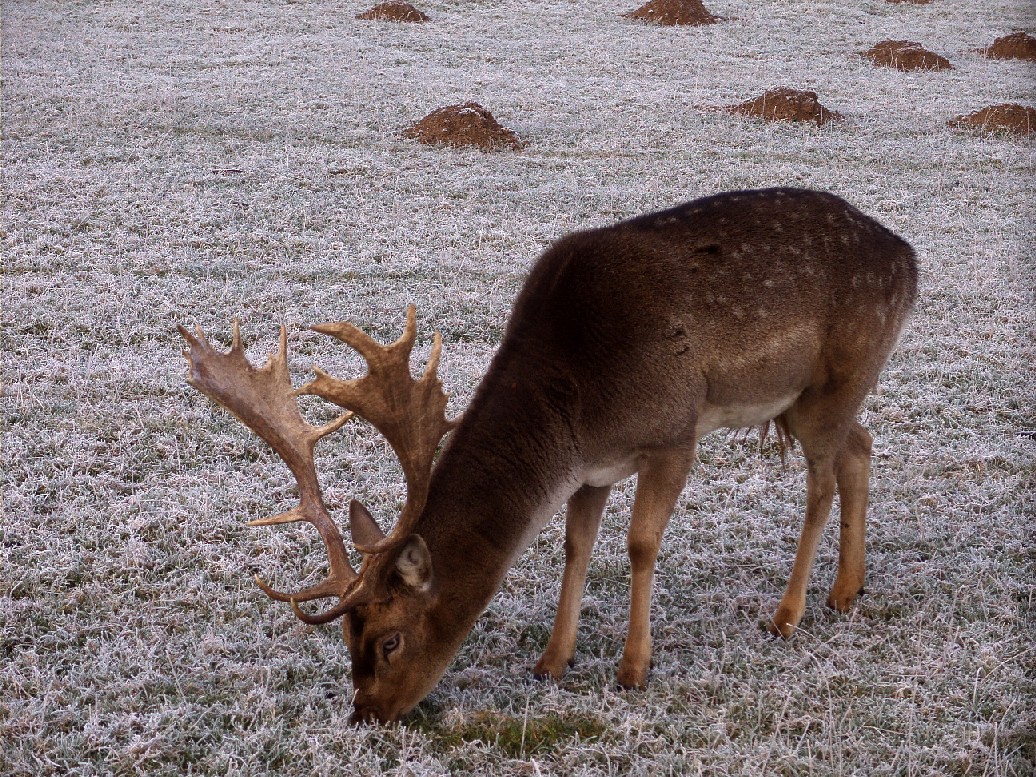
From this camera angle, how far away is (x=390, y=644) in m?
4.01

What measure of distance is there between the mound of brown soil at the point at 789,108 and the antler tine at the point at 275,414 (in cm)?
1505

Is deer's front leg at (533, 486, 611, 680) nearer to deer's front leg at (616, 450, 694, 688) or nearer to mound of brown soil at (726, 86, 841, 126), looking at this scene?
deer's front leg at (616, 450, 694, 688)

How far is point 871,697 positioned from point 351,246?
8.06 metres

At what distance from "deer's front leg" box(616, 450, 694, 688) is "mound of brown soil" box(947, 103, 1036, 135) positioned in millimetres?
15209

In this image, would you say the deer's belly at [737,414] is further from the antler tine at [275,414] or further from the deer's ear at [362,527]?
the antler tine at [275,414]

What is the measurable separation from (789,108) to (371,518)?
15735 millimetres

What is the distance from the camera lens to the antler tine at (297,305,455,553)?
377 centimetres

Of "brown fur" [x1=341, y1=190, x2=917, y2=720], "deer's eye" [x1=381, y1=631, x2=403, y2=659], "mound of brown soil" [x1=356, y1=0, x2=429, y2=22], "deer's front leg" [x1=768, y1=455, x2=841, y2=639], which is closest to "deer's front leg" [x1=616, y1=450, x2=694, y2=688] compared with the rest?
"brown fur" [x1=341, y1=190, x2=917, y2=720]

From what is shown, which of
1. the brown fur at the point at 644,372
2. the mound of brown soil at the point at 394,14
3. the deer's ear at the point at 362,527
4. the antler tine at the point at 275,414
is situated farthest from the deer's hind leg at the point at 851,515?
the mound of brown soil at the point at 394,14

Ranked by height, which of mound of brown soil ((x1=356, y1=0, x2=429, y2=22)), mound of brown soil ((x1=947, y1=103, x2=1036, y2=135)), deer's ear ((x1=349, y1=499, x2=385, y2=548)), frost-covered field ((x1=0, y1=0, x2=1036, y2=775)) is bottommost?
frost-covered field ((x1=0, y1=0, x2=1036, y2=775))

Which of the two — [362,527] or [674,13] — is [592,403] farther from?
[674,13]

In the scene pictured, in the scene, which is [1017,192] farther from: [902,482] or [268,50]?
[268,50]

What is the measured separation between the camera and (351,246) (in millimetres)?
11047

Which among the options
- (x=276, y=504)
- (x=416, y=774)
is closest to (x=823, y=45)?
(x=276, y=504)
